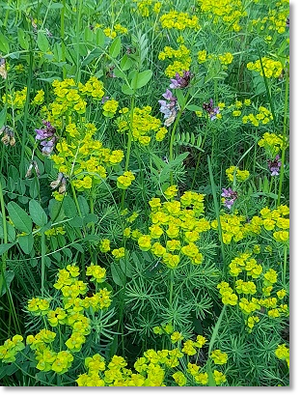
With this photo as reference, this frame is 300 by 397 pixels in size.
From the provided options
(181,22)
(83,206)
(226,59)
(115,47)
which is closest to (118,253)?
(83,206)

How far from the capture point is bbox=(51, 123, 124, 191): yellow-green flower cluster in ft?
5.09

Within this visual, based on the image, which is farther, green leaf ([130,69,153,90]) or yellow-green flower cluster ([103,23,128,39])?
yellow-green flower cluster ([103,23,128,39])

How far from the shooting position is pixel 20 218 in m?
1.48

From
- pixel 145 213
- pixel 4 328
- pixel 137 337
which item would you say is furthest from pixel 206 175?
pixel 4 328

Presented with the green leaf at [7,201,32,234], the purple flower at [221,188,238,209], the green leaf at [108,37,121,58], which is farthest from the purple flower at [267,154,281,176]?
the green leaf at [7,201,32,234]

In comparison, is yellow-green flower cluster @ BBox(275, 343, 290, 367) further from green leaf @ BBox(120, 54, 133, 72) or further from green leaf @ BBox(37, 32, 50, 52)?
green leaf @ BBox(37, 32, 50, 52)

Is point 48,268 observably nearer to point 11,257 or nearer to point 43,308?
point 11,257

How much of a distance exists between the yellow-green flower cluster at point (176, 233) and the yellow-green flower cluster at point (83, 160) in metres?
0.20

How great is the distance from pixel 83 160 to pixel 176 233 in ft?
1.33

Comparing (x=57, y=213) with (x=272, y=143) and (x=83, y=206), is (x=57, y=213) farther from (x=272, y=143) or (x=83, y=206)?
(x=272, y=143)

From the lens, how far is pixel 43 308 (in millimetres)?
1297

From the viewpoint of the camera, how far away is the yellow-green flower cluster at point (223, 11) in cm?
235

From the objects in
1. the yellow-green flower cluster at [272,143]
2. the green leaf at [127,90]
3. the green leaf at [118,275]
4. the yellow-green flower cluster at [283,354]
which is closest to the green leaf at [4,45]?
the green leaf at [127,90]

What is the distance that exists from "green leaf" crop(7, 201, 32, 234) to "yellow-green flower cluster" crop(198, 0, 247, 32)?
4.29 ft
